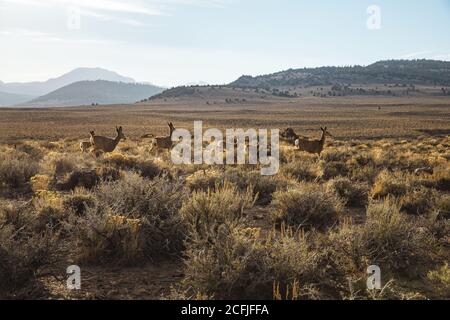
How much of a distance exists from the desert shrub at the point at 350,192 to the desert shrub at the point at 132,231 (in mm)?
4235

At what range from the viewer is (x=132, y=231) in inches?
241

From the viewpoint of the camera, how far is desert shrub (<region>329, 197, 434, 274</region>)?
19.2 ft

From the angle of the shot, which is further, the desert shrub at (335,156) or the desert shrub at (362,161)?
the desert shrub at (335,156)

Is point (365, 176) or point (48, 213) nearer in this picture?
point (48, 213)

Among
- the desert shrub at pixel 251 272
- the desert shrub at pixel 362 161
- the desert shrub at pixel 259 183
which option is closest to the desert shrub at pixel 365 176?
the desert shrub at pixel 362 161

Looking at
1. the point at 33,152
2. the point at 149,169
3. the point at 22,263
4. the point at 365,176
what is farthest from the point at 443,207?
the point at 33,152

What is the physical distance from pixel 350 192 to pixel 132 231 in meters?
5.57

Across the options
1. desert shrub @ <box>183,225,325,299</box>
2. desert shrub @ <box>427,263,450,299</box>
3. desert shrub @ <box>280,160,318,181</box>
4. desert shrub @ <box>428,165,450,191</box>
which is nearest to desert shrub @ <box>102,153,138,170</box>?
desert shrub @ <box>280,160,318,181</box>

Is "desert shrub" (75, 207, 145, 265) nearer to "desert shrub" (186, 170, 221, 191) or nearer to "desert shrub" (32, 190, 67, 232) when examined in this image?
"desert shrub" (32, 190, 67, 232)

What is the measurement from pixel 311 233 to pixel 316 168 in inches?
278

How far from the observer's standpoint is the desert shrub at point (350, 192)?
9891 millimetres

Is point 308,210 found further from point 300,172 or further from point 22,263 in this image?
point 300,172

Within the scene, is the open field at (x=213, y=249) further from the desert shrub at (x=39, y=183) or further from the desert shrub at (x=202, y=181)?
the desert shrub at (x=39, y=183)

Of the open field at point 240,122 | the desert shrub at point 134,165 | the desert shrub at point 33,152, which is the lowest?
the open field at point 240,122
